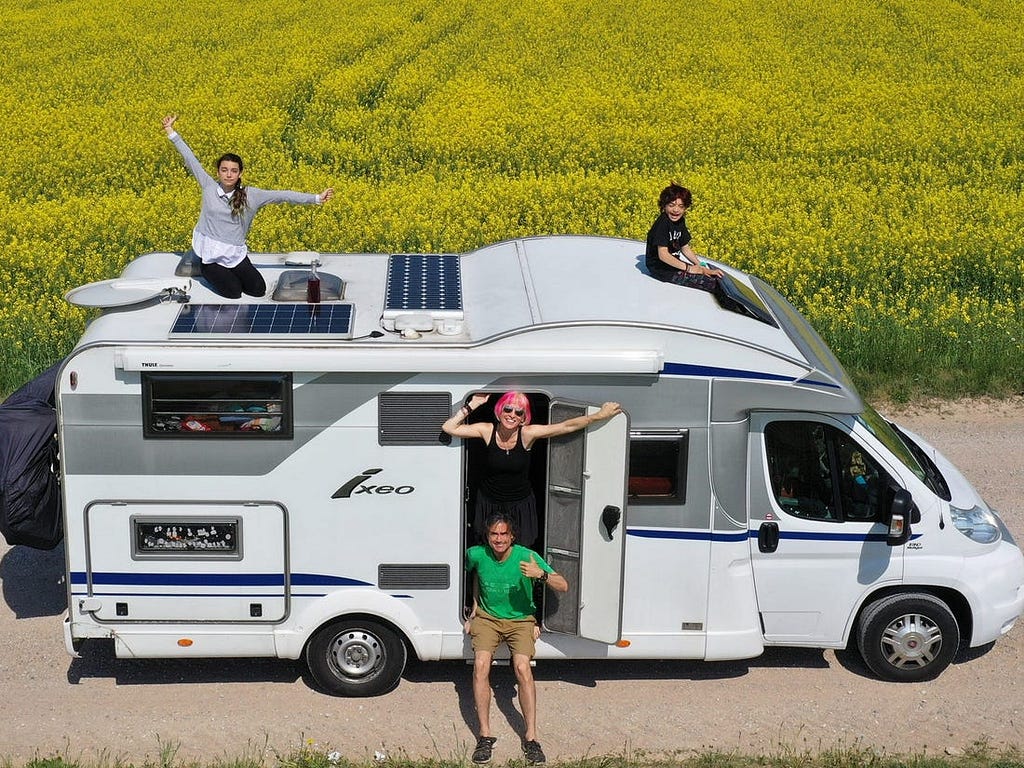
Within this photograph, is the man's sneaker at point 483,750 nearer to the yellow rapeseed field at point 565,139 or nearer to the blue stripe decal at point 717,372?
the blue stripe decal at point 717,372

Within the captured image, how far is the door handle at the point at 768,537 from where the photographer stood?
8375mm

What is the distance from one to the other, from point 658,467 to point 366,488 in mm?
1764

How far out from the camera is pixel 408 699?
28.4 feet

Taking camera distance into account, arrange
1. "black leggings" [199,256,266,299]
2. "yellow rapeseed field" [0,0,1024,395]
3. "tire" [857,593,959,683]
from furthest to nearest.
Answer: "yellow rapeseed field" [0,0,1024,395] < "black leggings" [199,256,266,299] < "tire" [857,593,959,683]

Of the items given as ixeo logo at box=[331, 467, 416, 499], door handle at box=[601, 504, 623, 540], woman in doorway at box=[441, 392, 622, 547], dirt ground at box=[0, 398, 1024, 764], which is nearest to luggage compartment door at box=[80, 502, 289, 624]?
ixeo logo at box=[331, 467, 416, 499]

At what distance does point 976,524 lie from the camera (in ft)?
29.1

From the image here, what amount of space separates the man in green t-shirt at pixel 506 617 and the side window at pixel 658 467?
0.73 m

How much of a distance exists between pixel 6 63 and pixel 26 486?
69.6ft

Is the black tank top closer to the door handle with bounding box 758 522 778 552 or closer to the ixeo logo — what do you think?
the ixeo logo

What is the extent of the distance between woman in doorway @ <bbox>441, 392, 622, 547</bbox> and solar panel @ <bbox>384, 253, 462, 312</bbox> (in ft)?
2.76

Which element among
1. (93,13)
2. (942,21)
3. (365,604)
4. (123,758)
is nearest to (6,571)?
(123,758)

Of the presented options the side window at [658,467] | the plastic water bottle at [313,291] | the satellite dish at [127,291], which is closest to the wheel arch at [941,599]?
the side window at [658,467]

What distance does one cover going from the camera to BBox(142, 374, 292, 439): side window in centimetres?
790

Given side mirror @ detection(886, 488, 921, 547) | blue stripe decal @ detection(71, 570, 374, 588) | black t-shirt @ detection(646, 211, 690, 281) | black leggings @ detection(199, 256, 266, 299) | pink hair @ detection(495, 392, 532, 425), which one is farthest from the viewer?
black t-shirt @ detection(646, 211, 690, 281)
